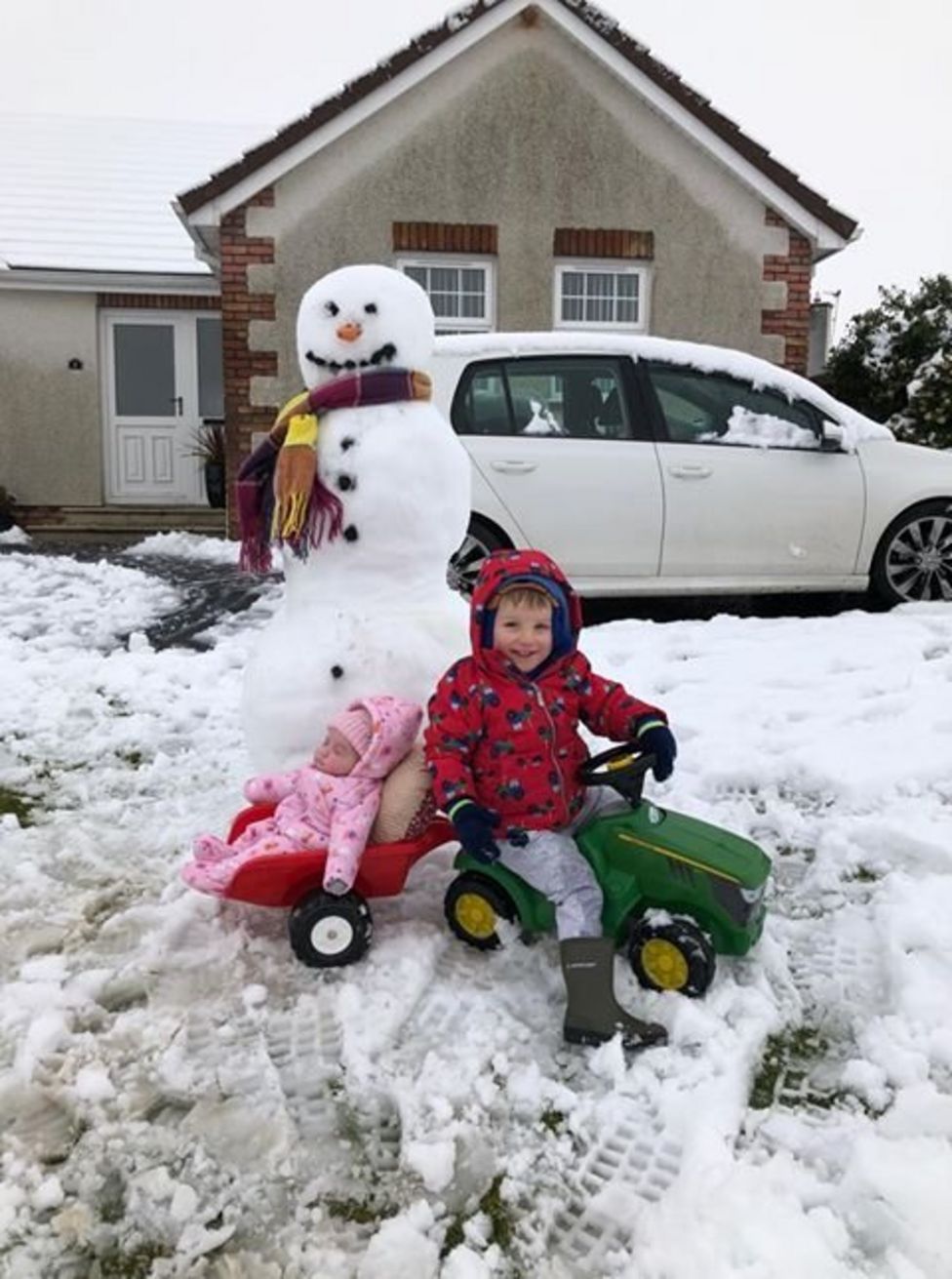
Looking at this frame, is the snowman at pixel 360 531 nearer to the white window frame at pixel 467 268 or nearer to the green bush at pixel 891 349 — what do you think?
the white window frame at pixel 467 268

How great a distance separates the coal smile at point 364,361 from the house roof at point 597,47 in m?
7.40

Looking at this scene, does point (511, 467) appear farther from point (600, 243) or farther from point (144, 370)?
point (144, 370)

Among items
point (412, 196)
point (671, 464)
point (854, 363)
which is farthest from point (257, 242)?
point (854, 363)

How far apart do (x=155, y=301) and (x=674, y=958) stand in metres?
12.7

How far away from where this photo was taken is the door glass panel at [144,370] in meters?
13.9

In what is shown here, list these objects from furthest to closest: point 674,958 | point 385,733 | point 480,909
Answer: point 385,733
point 480,909
point 674,958

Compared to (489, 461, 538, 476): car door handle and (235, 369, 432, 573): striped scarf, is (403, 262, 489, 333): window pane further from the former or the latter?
(235, 369, 432, 573): striped scarf

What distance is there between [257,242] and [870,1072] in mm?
9425

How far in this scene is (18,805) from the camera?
3660 mm

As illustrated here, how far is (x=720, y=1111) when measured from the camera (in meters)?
2.11

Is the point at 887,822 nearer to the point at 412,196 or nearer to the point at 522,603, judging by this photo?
the point at 522,603

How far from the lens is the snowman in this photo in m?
3.10

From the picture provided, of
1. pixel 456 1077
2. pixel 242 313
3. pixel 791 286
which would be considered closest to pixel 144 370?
pixel 242 313

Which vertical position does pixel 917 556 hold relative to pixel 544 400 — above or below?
below
